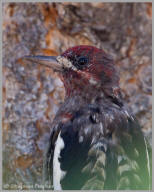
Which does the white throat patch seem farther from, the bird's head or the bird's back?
the bird's head

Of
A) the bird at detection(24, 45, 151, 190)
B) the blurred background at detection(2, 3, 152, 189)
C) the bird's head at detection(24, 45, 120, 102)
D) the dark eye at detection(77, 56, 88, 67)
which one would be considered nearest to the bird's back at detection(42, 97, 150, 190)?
the bird at detection(24, 45, 151, 190)

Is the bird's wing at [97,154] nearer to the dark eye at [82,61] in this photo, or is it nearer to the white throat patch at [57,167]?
the white throat patch at [57,167]

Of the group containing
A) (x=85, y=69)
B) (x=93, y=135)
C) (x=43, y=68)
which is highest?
(x=43, y=68)

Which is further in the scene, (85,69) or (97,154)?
(85,69)

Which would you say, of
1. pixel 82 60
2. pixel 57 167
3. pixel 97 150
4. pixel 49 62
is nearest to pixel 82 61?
pixel 82 60

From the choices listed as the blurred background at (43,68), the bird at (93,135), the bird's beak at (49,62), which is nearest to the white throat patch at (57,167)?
the bird at (93,135)

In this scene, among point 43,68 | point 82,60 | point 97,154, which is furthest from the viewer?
point 43,68

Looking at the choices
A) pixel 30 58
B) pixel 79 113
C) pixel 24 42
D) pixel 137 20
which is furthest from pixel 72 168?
pixel 137 20

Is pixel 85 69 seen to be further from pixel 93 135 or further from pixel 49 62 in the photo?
pixel 93 135
